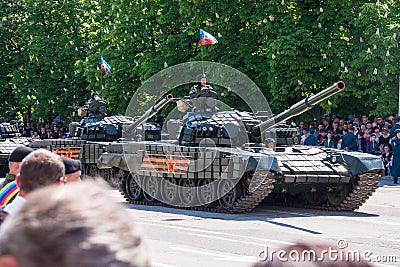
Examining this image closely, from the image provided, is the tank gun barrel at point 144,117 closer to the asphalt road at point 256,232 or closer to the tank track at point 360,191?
the asphalt road at point 256,232

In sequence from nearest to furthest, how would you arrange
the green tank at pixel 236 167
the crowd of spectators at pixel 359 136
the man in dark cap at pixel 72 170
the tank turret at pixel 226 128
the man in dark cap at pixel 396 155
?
the man in dark cap at pixel 72 170
the green tank at pixel 236 167
the tank turret at pixel 226 128
the man in dark cap at pixel 396 155
the crowd of spectators at pixel 359 136

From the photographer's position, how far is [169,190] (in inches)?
699

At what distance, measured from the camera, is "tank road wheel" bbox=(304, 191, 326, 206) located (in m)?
17.2

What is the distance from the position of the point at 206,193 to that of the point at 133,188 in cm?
269

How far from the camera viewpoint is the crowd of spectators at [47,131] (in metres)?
35.2

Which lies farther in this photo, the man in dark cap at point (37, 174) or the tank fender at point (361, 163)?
the tank fender at point (361, 163)

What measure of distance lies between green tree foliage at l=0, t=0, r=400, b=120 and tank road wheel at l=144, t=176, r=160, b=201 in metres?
9.62

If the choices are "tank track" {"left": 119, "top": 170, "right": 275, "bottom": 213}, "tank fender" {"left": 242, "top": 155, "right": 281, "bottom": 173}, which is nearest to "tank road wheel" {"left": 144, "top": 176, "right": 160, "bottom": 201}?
"tank track" {"left": 119, "top": 170, "right": 275, "bottom": 213}

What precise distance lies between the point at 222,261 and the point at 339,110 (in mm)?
19599

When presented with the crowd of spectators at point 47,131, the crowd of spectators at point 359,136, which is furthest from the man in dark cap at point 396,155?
the crowd of spectators at point 47,131

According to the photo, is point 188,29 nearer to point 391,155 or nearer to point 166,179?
point 391,155

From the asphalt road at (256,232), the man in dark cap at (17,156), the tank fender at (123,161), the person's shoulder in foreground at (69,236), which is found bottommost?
the asphalt road at (256,232)

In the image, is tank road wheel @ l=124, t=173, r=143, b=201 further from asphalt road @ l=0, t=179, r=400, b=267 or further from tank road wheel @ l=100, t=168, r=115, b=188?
tank road wheel @ l=100, t=168, r=115, b=188

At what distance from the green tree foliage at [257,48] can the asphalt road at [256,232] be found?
374 inches
